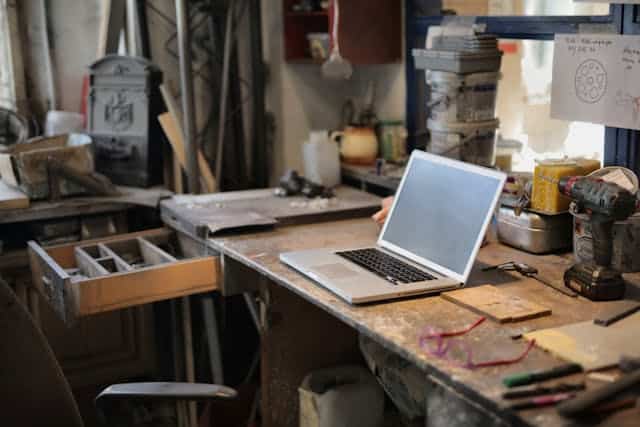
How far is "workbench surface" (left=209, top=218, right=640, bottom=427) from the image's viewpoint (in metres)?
1.53

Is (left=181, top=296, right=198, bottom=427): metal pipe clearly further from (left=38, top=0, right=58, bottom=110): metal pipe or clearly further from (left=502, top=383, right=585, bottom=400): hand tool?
(left=502, top=383, right=585, bottom=400): hand tool

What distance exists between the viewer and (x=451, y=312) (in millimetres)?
1887

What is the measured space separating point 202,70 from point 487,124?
1.37 m

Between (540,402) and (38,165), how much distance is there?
209cm

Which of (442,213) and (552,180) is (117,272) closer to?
(442,213)

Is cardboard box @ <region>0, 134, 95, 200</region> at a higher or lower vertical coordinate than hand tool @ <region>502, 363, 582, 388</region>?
higher

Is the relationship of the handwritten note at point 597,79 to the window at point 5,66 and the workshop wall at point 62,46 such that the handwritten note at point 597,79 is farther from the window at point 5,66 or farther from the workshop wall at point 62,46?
the window at point 5,66

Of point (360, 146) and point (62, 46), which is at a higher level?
point (62, 46)

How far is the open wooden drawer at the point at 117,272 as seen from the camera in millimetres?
2328

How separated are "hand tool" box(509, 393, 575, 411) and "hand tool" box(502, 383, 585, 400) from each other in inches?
0.7

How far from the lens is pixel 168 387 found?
5.81ft

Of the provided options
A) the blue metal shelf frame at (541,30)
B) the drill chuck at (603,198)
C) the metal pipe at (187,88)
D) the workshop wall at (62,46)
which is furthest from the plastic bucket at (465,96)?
the workshop wall at (62,46)

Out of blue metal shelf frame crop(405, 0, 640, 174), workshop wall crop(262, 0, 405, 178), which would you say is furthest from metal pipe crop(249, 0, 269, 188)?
blue metal shelf frame crop(405, 0, 640, 174)

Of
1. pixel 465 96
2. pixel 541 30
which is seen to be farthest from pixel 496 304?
pixel 541 30
